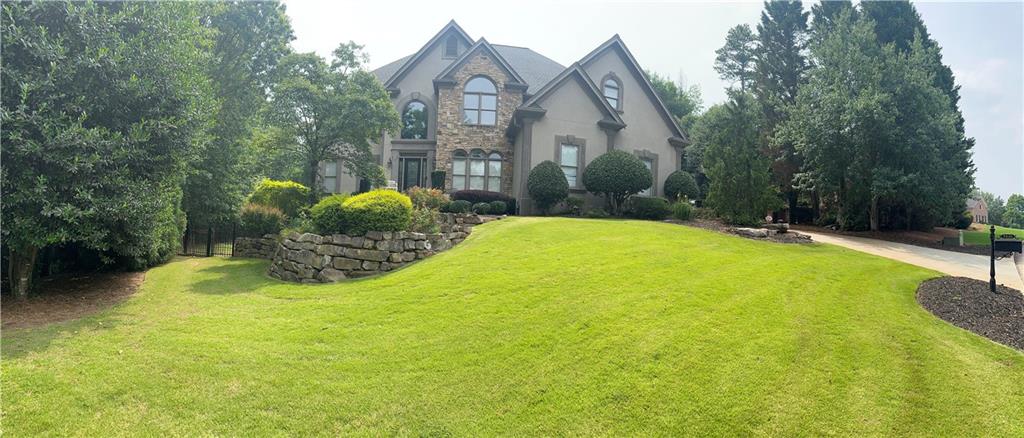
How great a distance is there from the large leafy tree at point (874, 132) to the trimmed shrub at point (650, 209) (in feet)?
24.2

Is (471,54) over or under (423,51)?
under

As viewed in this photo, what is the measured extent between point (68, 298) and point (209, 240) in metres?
7.61

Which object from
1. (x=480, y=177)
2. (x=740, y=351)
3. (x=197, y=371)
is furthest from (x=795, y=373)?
(x=480, y=177)

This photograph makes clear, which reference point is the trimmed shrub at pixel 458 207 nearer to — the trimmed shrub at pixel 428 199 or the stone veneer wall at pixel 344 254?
the trimmed shrub at pixel 428 199

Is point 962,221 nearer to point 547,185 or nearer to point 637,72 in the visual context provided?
point 637,72

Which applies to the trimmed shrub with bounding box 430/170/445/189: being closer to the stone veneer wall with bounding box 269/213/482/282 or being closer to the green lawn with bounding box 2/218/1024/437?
the stone veneer wall with bounding box 269/213/482/282

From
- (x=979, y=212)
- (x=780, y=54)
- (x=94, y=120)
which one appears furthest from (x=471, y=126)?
(x=979, y=212)

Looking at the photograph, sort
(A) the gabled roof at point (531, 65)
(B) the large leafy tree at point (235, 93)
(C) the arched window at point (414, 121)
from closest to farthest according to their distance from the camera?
(B) the large leafy tree at point (235, 93)
(C) the arched window at point (414, 121)
(A) the gabled roof at point (531, 65)

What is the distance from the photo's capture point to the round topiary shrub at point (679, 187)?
21.5 metres

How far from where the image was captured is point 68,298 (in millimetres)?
8156

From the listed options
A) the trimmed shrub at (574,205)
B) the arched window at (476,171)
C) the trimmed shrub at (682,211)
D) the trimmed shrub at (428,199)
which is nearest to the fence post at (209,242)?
the trimmed shrub at (428,199)

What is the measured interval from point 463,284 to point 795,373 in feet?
16.3

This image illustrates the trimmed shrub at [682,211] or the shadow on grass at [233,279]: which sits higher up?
the trimmed shrub at [682,211]

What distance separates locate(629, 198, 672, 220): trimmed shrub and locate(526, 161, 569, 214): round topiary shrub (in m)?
2.92
